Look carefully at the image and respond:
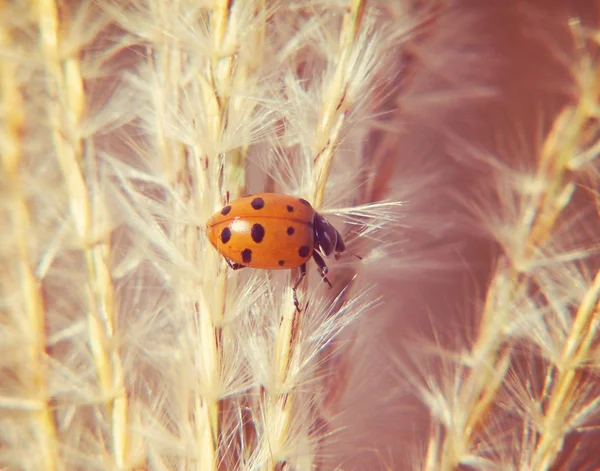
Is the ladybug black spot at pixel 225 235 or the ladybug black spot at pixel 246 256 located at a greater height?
the ladybug black spot at pixel 225 235

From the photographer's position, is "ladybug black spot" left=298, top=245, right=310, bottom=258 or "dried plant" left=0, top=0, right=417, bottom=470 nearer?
"dried plant" left=0, top=0, right=417, bottom=470

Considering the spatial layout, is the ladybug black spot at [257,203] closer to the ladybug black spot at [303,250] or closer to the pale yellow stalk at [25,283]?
the ladybug black spot at [303,250]

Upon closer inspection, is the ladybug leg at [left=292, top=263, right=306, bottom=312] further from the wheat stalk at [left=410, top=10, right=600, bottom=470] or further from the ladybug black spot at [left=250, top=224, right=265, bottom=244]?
the wheat stalk at [left=410, top=10, right=600, bottom=470]

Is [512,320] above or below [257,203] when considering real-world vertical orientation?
below

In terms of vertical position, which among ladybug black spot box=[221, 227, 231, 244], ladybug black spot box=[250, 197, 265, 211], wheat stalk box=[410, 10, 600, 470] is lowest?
wheat stalk box=[410, 10, 600, 470]

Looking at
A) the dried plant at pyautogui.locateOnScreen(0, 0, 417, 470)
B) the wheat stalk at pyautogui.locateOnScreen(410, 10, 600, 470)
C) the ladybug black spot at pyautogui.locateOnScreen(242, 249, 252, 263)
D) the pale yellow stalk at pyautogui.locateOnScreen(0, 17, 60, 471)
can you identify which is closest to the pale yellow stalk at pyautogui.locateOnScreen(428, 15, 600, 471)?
the wheat stalk at pyautogui.locateOnScreen(410, 10, 600, 470)

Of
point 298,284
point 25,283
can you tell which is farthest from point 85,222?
point 298,284

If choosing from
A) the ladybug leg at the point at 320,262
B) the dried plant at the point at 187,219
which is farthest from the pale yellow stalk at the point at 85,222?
the ladybug leg at the point at 320,262

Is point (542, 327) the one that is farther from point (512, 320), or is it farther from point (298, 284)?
point (298, 284)

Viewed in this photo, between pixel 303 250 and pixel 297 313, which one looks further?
pixel 303 250
